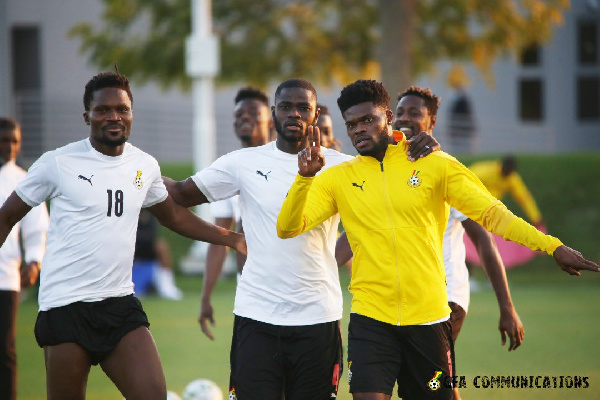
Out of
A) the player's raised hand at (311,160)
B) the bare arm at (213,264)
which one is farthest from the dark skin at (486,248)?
the bare arm at (213,264)

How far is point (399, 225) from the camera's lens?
6012mm

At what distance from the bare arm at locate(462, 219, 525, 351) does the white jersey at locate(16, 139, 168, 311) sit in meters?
2.53

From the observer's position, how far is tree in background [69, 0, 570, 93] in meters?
23.7

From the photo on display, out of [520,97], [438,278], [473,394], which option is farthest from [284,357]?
[520,97]

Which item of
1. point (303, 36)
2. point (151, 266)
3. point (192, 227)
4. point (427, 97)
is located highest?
point (303, 36)

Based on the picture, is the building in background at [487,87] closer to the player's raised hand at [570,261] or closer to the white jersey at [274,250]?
the white jersey at [274,250]

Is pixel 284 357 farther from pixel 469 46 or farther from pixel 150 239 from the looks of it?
pixel 469 46

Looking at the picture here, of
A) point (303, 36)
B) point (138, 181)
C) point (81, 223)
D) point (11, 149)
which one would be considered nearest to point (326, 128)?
point (138, 181)

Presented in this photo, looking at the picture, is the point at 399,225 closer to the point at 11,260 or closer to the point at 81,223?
the point at 81,223

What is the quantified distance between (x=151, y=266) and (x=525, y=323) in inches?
278

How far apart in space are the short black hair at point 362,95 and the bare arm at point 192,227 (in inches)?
48.1

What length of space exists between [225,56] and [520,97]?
9.89 metres

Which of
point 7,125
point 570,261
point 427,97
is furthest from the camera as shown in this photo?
point 7,125

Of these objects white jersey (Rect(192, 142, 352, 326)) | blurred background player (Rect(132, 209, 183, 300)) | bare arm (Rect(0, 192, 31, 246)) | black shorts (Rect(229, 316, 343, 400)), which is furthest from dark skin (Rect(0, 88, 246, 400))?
blurred background player (Rect(132, 209, 183, 300))
